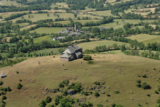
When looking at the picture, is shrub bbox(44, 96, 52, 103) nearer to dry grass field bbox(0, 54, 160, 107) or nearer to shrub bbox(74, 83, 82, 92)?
dry grass field bbox(0, 54, 160, 107)

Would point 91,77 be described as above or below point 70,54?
below

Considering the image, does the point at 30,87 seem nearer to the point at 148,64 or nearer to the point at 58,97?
the point at 58,97

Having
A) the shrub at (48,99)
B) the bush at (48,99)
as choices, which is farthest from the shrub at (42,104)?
the bush at (48,99)

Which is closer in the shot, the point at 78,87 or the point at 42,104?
the point at 42,104

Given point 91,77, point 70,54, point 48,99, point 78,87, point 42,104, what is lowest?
point 42,104

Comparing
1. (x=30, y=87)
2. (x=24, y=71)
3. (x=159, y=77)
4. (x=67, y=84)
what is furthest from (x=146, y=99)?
(x=24, y=71)

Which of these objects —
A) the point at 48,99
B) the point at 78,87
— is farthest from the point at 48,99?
the point at 78,87

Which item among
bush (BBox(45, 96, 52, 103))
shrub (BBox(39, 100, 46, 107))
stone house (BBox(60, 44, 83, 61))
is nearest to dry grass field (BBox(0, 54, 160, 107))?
bush (BBox(45, 96, 52, 103))

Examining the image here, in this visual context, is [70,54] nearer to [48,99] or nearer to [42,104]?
[48,99]
